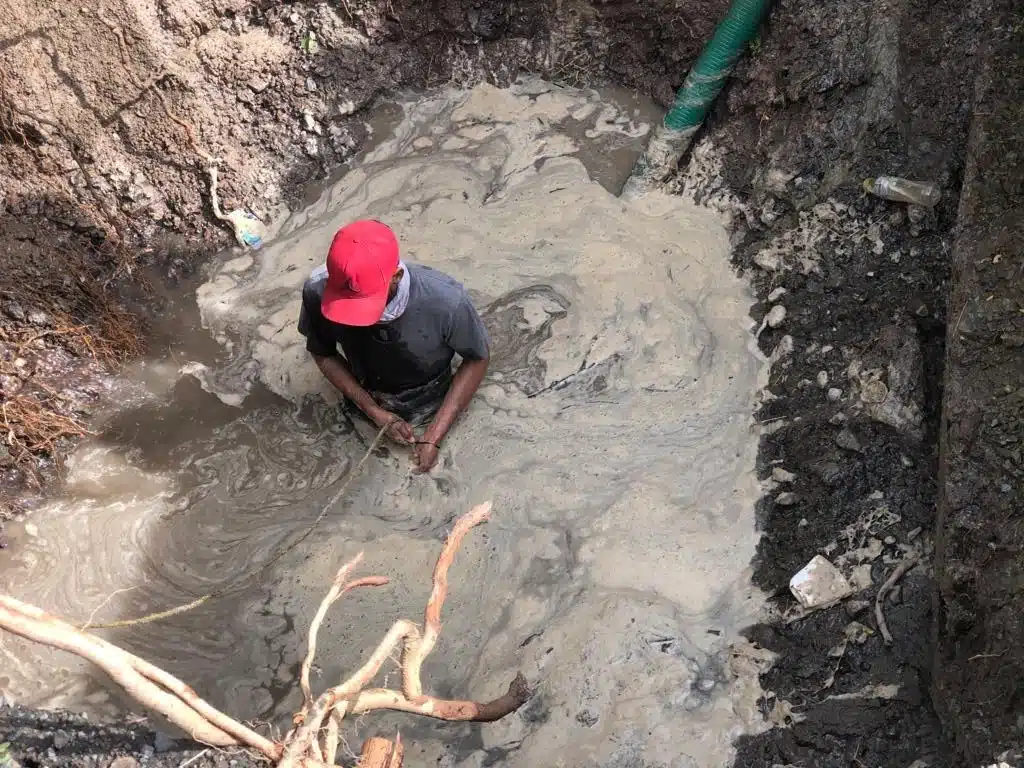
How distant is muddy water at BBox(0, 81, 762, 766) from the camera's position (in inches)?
125

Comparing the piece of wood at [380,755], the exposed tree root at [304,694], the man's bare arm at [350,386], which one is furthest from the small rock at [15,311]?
the piece of wood at [380,755]

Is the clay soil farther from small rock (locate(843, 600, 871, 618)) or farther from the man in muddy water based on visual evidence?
the man in muddy water

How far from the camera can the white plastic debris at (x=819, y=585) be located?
309cm

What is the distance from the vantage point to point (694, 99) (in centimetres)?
463

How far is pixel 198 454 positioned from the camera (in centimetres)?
402

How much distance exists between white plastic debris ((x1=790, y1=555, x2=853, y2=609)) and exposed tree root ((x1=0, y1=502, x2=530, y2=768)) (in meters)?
1.40

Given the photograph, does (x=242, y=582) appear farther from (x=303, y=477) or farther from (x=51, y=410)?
(x=51, y=410)

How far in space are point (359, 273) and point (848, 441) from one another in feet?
7.28

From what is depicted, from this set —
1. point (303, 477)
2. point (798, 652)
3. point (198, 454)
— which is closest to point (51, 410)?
point (198, 454)

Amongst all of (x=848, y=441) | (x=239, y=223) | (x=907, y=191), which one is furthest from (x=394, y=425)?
(x=907, y=191)

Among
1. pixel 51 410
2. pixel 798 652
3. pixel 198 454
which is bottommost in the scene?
pixel 798 652

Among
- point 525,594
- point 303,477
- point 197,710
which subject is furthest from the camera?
point 303,477

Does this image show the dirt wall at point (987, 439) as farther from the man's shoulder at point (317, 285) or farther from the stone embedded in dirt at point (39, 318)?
the stone embedded in dirt at point (39, 318)

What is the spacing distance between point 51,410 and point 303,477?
1.39 meters
